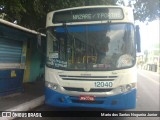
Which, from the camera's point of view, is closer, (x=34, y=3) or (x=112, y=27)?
(x=112, y=27)

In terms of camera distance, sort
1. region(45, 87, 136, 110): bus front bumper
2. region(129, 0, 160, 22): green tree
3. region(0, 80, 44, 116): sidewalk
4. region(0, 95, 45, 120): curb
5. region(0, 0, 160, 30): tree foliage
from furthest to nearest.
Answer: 1. region(129, 0, 160, 22): green tree
2. region(0, 0, 160, 30): tree foliage
3. region(0, 80, 44, 116): sidewalk
4. region(0, 95, 45, 120): curb
5. region(45, 87, 136, 110): bus front bumper

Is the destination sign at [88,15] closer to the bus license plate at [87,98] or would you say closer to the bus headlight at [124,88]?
the bus headlight at [124,88]

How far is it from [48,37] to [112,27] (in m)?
1.86

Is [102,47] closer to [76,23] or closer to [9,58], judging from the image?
Answer: [76,23]

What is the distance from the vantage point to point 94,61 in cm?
802

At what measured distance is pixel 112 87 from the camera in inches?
307

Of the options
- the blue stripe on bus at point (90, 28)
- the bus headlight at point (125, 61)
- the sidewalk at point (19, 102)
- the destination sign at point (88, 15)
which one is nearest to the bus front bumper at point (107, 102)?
the bus headlight at point (125, 61)

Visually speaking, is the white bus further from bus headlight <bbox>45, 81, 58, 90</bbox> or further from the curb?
the curb

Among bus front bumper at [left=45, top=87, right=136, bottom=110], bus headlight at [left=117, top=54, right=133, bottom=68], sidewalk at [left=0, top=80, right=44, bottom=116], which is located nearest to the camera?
bus front bumper at [left=45, top=87, right=136, bottom=110]

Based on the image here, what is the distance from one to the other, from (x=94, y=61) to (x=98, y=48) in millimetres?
359

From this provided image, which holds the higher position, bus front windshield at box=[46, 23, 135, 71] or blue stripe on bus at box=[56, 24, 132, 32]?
blue stripe on bus at box=[56, 24, 132, 32]

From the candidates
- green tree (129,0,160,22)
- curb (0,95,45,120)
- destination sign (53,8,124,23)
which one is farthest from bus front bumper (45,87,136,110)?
green tree (129,0,160,22)

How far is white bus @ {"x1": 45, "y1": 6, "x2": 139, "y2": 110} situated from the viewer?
7809 mm

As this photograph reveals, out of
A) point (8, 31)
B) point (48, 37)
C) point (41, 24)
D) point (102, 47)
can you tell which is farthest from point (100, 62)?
point (41, 24)
